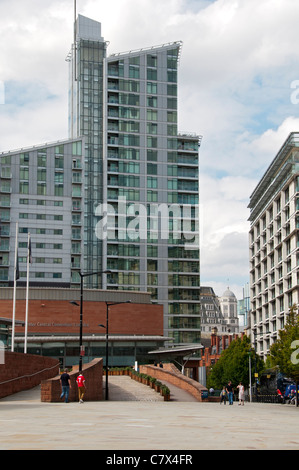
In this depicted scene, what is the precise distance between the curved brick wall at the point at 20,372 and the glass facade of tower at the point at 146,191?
206ft

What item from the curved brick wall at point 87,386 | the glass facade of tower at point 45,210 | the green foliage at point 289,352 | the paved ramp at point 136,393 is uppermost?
the glass facade of tower at point 45,210

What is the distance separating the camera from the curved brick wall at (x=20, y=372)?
123ft

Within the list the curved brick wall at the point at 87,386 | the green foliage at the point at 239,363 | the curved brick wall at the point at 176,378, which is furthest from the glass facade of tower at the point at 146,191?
the curved brick wall at the point at 87,386

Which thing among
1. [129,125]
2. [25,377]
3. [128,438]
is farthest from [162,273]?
[128,438]

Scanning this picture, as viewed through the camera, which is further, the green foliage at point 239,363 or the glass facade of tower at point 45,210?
the glass facade of tower at point 45,210

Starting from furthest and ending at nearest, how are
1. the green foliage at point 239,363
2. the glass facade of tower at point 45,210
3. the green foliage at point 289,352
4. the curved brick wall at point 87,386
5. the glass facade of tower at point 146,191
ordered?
the glass facade of tower at point 146,191
the glass facade of tower at point 45,210
the green foliage at point 239,363
the green foliage at point 289,352
the curved brick wall at point 87,386

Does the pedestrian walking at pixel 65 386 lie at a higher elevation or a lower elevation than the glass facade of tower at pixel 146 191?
lower

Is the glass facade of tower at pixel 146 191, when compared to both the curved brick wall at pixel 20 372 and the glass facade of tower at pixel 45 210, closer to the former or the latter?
the glass facade of tower at pixel 45 210

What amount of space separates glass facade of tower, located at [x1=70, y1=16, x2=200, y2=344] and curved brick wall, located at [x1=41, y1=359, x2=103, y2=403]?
66.1 meters

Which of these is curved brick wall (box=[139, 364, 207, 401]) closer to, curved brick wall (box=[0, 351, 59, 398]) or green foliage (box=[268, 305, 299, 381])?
green foliage (box=[268, 305, 299, 381])

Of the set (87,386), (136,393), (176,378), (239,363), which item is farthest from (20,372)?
(239,363)

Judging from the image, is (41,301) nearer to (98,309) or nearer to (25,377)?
(98,309)

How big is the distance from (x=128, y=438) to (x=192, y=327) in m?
97.7

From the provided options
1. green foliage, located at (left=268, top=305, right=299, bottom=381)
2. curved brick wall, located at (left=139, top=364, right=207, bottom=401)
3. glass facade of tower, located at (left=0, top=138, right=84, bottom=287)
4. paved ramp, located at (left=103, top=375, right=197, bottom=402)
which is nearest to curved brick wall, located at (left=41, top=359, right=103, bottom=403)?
paved ramp, located at (left=103, top=375, right=197, bottom=402)
